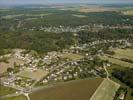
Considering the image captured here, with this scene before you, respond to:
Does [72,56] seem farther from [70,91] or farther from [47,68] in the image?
[70,91]

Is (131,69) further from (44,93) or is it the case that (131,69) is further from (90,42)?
(90,42)

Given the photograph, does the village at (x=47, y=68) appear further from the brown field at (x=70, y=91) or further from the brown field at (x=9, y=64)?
the brown field at (x=70, y=91)

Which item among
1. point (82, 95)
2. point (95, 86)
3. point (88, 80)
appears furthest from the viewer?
point (88, 80)

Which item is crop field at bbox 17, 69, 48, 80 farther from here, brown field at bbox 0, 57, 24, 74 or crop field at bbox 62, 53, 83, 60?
crop field at bbox 62, 53, 83, 60

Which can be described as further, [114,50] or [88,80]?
[114,50]

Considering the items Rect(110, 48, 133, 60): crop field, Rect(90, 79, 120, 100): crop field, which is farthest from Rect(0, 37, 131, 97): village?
Rect(90, 79, 120, 100): crop field

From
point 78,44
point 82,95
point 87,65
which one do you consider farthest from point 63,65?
point 78,44

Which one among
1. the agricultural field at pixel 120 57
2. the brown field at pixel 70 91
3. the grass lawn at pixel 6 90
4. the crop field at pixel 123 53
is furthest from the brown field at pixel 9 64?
the crop field at pixel 123 53
